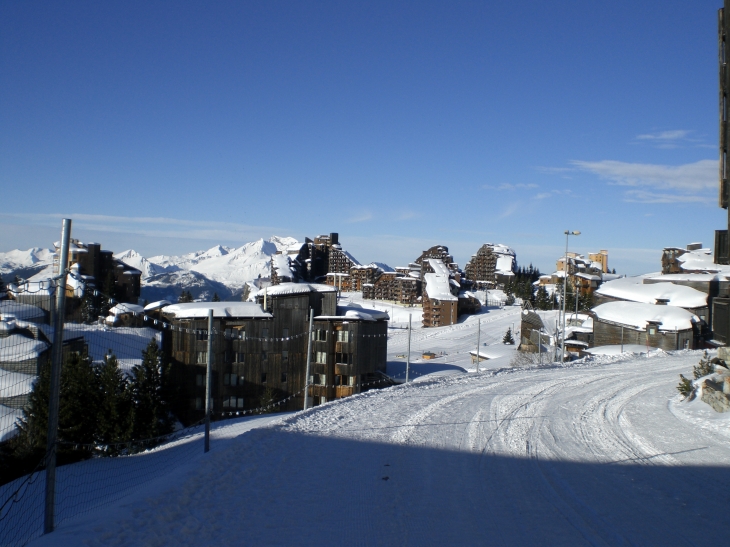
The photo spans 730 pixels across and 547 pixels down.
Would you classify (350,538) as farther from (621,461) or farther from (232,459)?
(621,461)

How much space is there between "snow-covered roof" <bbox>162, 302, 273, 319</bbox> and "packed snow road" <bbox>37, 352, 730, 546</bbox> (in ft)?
66.8

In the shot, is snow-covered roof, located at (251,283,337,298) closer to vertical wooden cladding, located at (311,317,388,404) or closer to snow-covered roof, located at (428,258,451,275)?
vertical wooden cladding, located at (311,317,388,404)

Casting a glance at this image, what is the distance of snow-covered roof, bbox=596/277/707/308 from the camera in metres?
46.9

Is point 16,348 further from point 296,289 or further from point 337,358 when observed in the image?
point 296,289

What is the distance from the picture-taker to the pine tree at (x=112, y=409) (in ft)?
55.3

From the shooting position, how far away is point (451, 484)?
22.8ft

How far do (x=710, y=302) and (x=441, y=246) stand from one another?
228ft

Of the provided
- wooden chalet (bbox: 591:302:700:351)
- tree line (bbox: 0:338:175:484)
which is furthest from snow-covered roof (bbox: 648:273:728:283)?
tree line (bbox: 0:338:175:484)

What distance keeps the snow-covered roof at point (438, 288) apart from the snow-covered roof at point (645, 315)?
1225 inches

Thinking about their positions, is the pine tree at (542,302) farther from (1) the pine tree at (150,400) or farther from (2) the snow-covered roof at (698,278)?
(1) the pine tree at (150,400)

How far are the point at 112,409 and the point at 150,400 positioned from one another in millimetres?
1744

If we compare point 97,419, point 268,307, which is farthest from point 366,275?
point 97,419

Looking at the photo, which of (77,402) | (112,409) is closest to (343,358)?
(112,409)

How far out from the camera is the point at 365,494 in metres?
6.60
